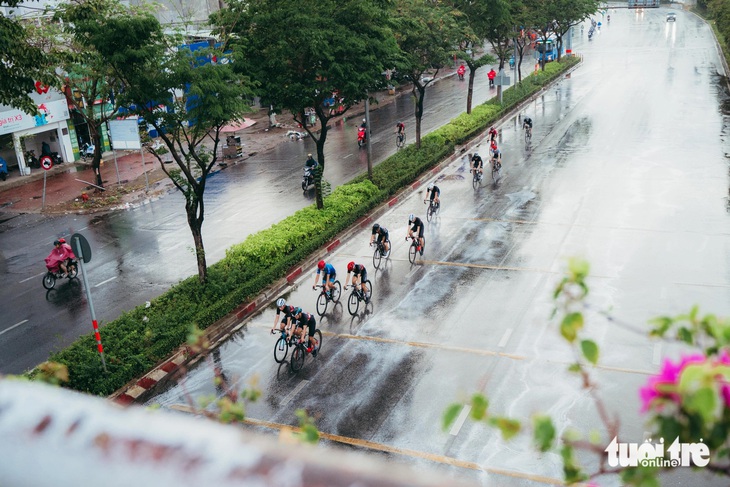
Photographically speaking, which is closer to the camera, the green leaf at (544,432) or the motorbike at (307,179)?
the green leaf at (544,432)

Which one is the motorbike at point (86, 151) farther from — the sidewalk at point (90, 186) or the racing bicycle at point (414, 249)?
the racing bicycle at point (414, 249)

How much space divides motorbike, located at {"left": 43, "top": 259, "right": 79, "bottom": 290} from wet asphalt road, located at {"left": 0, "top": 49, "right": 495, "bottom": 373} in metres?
0.28

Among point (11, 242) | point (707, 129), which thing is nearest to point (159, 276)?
point (11, 242)

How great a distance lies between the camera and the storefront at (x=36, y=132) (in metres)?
34.8

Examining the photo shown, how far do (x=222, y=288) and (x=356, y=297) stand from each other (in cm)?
366

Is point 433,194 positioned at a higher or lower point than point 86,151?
lower

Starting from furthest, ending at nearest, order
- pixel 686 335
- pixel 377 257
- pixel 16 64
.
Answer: pixel 377 257 < pixel 16 64 < pixel 686 335

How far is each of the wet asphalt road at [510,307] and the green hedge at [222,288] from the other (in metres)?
0.87

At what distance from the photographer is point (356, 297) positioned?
1891cm

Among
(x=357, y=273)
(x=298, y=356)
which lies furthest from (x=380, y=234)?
(x=298, y=356)

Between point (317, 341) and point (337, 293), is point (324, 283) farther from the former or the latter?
point (317, 341)

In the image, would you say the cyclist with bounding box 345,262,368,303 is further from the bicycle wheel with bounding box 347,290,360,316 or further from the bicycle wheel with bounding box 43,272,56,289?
the bicycle wheel with bounding box 43,272,56,289

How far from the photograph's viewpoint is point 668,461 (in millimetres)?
3299

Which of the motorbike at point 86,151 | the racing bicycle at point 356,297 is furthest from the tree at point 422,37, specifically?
the motorbike at point 86,151
